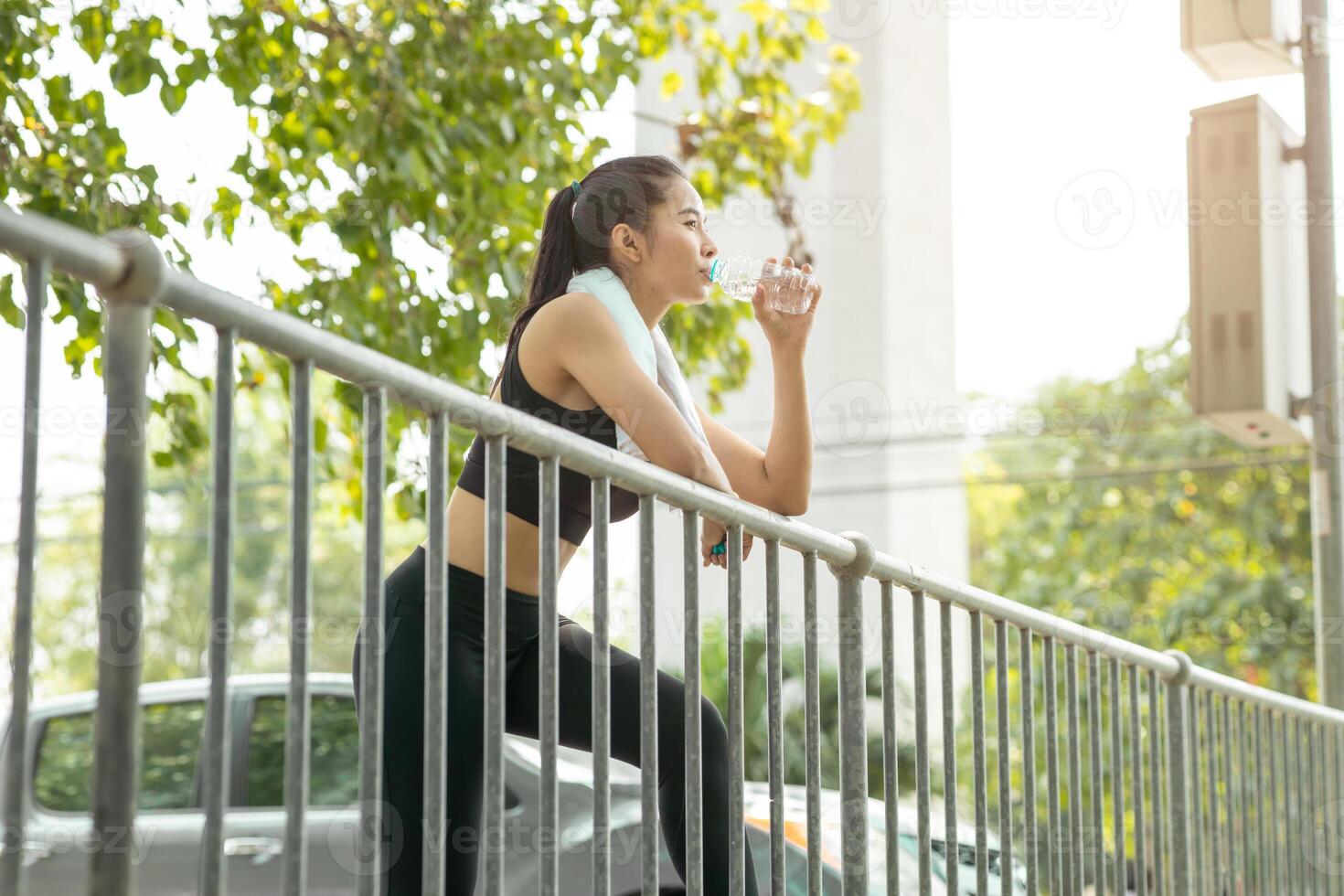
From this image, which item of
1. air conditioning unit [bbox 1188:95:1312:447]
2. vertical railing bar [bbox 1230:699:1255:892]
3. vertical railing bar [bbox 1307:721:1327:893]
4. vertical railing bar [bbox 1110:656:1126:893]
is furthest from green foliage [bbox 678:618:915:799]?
vertical railing bar [bbox 1110:656:1126:893]

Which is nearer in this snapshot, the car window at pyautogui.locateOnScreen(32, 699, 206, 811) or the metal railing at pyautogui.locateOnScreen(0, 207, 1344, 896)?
the metal railing at pyautogui.locateOnScreen(0, 207, 1344, 896)

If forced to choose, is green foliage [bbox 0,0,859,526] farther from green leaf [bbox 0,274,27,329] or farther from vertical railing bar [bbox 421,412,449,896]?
vertical railing bar [bbox 421,412,449,896]

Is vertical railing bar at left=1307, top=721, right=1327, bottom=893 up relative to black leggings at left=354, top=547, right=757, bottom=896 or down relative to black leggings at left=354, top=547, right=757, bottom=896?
down

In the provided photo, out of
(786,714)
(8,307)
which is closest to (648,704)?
(8,307)

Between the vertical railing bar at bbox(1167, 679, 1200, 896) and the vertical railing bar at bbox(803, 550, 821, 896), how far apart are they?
5.50ft

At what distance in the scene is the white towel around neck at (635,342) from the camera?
2.59m

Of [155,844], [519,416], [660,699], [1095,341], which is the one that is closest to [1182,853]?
[660,699]

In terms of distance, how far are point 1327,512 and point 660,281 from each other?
4525 millimetres

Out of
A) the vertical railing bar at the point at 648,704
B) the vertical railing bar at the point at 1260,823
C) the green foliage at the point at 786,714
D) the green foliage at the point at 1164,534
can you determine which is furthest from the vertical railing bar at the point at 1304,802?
the green foliage at the point at 1164,534

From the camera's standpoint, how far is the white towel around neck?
2.59 metres

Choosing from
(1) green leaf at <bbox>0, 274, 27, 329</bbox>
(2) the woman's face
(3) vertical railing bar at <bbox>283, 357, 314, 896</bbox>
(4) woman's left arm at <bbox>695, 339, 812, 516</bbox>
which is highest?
(1) green leaf at <bbox>0, 274, 27, 329</bbox>

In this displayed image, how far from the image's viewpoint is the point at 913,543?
19.2 m

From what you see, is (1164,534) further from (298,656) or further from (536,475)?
(298,656)

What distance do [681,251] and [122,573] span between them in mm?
1690
